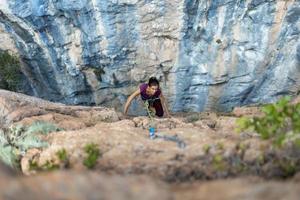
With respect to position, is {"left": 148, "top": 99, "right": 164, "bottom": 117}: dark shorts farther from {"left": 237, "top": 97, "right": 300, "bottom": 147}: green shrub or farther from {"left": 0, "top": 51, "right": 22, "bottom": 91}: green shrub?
{"left": 0, "top": 51, "right": 22, "bottom": 91}: green shrub

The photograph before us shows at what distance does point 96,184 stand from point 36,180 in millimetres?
500

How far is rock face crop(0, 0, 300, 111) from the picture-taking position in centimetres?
1648

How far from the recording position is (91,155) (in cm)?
648

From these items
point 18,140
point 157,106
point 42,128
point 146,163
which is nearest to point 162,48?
point 157,106

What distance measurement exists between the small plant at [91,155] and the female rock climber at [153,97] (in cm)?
435

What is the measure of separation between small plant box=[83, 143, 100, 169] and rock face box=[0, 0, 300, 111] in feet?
35.5

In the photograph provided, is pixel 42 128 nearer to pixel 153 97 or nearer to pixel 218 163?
pixel 153 97

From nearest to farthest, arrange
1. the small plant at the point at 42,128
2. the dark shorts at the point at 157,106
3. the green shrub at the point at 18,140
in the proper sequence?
the green shrub at the point at 18,140 → the small plant at the point at 42,128 → the dark shorts at the point at 157,106

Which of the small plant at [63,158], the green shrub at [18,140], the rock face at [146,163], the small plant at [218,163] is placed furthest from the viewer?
the green shrub at [18,140]

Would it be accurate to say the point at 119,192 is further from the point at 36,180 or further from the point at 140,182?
the point at 36,180

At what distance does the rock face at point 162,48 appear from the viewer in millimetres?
16484

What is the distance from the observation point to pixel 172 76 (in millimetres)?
17828

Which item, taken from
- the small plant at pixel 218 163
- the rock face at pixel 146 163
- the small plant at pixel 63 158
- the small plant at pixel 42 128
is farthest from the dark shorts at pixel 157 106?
the small plant at pixel 218 163

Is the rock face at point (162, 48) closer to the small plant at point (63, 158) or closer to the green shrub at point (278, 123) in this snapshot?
the green shrub at point (278, 123)
